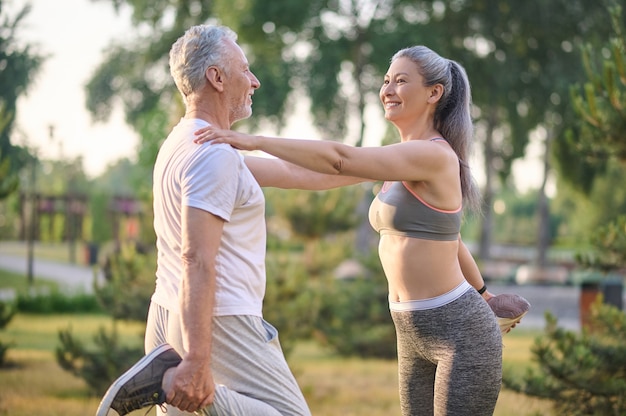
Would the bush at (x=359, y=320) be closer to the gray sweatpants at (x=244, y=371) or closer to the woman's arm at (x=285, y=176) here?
the woman's arm at (x=285, y=176)

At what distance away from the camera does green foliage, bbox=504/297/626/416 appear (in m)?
5.71

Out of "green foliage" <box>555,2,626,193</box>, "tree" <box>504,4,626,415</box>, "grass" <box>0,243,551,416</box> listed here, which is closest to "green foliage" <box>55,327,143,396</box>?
"grass" <box>0,243,551,416</box>

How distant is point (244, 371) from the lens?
8.90ft

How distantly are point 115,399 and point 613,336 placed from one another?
4437 millimetres

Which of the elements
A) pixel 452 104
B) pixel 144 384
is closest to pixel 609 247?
pixel 452 104

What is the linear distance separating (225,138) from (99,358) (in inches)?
263

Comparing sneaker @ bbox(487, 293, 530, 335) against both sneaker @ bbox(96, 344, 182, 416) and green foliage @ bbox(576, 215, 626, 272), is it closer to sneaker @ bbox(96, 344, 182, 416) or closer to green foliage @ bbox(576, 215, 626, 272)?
sneaker @ bbox(96, 344, 182, 416)

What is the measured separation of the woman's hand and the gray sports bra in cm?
60

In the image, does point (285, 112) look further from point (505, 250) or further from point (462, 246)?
point (505, 250)

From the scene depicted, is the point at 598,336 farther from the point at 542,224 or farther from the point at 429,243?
the point at 542,224

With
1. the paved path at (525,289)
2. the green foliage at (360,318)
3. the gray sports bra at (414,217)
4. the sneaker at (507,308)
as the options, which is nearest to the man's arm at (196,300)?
the gray sports bra at (414,217)

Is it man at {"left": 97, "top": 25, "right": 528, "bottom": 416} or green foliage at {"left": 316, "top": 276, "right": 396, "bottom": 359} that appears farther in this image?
green foliage at {"left": 316, "top": 276, "right": 396, "bottom": 359}

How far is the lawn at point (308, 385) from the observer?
8.23m

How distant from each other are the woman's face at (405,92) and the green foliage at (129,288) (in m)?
5.88
